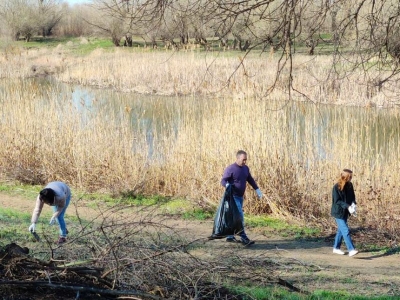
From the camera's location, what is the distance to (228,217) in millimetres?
8594

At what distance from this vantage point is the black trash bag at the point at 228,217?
28.1 ft

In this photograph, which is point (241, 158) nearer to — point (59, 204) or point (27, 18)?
point (59, 204)

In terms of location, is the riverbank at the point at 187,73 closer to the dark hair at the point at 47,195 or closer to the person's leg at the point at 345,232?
the person's leg at the point at 345,232

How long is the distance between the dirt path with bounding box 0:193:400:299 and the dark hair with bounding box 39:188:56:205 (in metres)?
1.98

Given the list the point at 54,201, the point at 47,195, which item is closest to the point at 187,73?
→ the point at 54,201

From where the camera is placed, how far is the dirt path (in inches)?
258

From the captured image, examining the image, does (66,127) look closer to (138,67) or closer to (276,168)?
Answer: (276,168)

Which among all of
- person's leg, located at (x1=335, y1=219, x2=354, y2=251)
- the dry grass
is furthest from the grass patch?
person's leg, located at (x1=335, y1=219, x2=354, y2=251)

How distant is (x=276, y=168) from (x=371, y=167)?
1.79 meters

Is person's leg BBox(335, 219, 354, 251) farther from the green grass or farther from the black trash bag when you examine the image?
the green grass

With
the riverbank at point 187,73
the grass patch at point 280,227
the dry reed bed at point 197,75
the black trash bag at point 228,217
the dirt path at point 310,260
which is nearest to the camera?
the dirt path at point 310,260

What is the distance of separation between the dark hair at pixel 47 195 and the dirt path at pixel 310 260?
198cm

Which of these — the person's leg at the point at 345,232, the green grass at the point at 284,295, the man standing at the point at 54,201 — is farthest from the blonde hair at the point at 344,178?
the man standing at the point at 54,201

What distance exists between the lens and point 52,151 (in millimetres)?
12648
